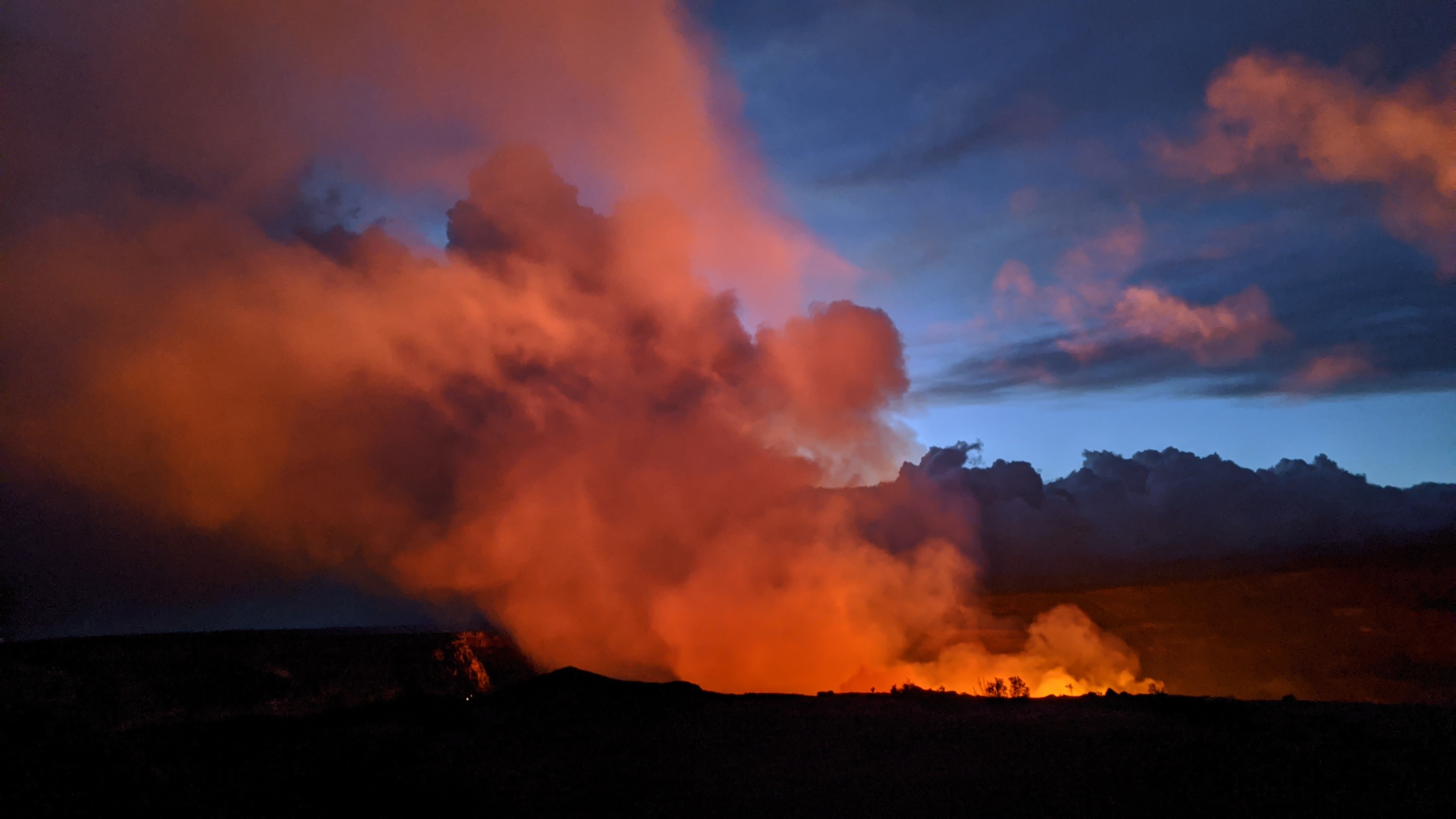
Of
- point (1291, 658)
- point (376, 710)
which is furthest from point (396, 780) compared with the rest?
point (1291, 658)

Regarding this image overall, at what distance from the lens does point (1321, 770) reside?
15.3 metres

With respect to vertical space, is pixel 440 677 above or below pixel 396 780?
above

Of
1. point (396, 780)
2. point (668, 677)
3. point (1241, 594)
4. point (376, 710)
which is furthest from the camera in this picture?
point (1241, 594)

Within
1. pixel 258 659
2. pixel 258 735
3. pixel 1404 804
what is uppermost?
pixel 258 659

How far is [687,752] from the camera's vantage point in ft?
63.4

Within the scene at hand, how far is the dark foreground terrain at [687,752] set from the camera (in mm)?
14867

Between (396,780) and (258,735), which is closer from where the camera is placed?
(396,780)

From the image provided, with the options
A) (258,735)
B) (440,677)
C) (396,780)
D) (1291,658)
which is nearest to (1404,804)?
(396,780)

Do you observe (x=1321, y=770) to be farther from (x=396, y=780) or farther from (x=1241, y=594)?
(x=1241, y=594)

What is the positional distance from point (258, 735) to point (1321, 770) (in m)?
25.5

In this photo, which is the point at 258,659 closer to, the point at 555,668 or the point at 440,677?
the point at 440,677

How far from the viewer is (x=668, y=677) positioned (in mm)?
44781

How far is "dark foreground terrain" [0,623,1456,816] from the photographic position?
14867 millimetres

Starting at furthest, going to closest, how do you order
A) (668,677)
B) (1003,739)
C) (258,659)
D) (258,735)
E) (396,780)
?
(668,677)
(258,659)
(258,735)
(1003,739)
(396,780)
